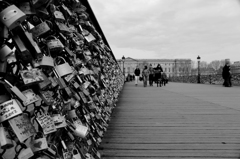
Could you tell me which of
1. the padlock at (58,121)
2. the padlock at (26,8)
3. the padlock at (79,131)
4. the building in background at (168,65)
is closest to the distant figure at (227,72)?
the padlock at (79,131)

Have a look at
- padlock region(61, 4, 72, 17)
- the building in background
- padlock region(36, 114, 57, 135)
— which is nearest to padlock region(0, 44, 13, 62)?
padlock region(36, 114, 57, 135)

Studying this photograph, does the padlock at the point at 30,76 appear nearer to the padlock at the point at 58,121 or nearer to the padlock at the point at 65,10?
the padlock at the point at 58,121

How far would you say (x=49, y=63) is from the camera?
3.10 ft

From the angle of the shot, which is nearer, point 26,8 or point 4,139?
point 4,139

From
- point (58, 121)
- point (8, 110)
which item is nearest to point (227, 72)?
point (58, 121)

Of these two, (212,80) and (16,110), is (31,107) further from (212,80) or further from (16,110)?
(212,80)

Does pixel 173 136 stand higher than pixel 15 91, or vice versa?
pixel 15 91

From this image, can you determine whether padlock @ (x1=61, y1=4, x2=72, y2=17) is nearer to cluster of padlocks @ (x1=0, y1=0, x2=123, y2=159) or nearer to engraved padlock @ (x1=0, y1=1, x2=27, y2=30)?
cluster of padlocks @ (x1=0, y1=0, x2=123, y2=159)

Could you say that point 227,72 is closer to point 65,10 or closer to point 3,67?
point 65,10

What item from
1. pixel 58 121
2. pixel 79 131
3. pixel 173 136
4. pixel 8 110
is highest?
pixel 8 110

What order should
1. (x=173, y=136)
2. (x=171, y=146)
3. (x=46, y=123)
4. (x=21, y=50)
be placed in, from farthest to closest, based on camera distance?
1. (x=173, y=136)
2. (x=171, y=146)
3. (x=46, y=123)
4. (x=21, y=50)

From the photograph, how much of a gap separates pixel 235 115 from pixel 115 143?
289 cm

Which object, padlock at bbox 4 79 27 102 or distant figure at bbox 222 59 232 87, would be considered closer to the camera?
padlock at bbox 4 79 27 102

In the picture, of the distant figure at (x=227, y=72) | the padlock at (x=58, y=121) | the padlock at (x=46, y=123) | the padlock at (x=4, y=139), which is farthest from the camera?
the distant figure at (x=227, y=72)
